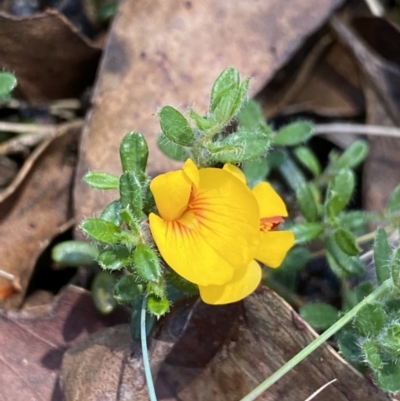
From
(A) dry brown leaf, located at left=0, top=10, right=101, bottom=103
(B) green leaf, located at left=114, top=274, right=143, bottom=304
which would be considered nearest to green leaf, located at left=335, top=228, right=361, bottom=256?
(B) green leaf, located at left=114, top=274, right=143, bottom=304

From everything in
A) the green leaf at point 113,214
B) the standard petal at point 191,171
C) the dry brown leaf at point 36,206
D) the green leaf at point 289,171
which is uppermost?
the standard petal at point 191,171

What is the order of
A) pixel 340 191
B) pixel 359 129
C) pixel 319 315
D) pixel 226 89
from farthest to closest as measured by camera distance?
pixel 359 129 < pixel 340 191 < pixel 319 315 < pixel 226 89

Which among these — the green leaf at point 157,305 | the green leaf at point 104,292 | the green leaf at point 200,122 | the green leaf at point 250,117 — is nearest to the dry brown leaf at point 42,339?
the green leaf at point 104,292

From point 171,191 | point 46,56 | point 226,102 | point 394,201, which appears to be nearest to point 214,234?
point 171,191

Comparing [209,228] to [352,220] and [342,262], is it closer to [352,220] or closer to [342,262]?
[342,262]

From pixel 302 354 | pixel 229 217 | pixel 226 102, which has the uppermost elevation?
pixel 226 102

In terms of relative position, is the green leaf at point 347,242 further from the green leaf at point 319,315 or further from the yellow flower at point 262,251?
the yellow flower at point 262,251

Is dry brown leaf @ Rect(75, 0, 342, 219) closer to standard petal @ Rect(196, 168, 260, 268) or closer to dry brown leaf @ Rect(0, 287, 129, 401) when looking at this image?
dry brown leaf @ Rect(0, 287, 129, 401)
